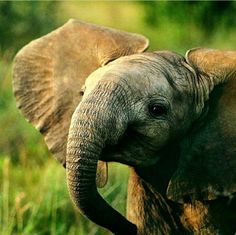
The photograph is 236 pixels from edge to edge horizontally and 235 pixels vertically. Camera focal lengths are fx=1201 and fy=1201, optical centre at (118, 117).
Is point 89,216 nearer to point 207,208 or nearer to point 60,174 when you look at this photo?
point 207,208

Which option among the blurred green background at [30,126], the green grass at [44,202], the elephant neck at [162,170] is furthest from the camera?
the blurred green background at [30,126]

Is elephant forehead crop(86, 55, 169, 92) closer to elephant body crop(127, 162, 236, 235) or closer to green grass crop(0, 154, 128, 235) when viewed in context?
elephant body crop(127, 162, 236, 235)

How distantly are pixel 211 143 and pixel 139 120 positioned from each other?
0.40 m

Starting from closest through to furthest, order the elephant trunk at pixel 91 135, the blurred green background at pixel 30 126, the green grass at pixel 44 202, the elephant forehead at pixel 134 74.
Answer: the elephant trunk at pixel 91 135
the elephant forehead at pixel 134 74
the green grass at pixel 44 202
the blurred green background at pixel 30 126

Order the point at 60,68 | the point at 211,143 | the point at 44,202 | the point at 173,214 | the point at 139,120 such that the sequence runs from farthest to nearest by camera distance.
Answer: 1. the point at 44,202
2. the point at 60,68
3. the point at 173,214
4. the point at 211,143
5. the point at 139,120

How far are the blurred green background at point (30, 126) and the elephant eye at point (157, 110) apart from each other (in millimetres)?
1103

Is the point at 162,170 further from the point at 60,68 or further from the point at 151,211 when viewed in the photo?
the point at 60,68

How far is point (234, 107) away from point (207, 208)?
0.35 meters

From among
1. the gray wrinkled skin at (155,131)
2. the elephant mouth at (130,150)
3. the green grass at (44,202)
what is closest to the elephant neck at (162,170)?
the gray wrinkled skin at (155,131)

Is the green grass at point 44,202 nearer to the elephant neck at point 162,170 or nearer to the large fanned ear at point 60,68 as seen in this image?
the large fanned ear at point 60,68

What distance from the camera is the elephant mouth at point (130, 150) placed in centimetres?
358

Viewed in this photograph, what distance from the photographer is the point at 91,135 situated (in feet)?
11.0

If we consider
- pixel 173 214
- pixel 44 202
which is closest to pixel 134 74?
pixel 173 214

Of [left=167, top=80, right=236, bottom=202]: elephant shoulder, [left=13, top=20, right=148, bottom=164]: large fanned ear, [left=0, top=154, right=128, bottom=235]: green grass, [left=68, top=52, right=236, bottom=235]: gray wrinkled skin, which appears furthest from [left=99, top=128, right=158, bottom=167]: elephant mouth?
[left=0, top=154, right=128, bottom=235]: green grass
